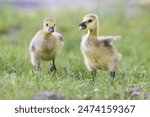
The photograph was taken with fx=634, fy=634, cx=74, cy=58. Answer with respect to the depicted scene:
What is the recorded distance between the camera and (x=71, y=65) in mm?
8914

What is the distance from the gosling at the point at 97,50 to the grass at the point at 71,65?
0.16 metres

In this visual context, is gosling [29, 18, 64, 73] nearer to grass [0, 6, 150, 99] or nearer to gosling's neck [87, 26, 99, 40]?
grass [0, 6, 150, 99]

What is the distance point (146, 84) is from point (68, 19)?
8.12 metres

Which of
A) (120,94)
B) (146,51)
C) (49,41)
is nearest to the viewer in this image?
(120,94)

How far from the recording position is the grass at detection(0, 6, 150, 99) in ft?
23.1

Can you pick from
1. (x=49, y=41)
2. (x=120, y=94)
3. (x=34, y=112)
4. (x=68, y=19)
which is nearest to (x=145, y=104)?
(x=120, y=94)

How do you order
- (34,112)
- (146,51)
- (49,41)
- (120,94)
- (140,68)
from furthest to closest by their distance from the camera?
(146,51), (140,68), (49,41), (120,94), (34,112)

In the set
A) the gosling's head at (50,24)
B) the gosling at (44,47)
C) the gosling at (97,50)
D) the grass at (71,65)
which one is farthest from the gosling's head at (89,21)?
the gosling at (44,47)

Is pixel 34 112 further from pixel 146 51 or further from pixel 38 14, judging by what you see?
pixel 38 14

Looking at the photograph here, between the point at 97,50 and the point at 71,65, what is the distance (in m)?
0.87

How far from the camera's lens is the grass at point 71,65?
278 inches

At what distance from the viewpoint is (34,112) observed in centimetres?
640

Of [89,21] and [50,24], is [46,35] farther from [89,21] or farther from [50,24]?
[89,21]

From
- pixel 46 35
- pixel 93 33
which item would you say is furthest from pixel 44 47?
pixel 93 33
